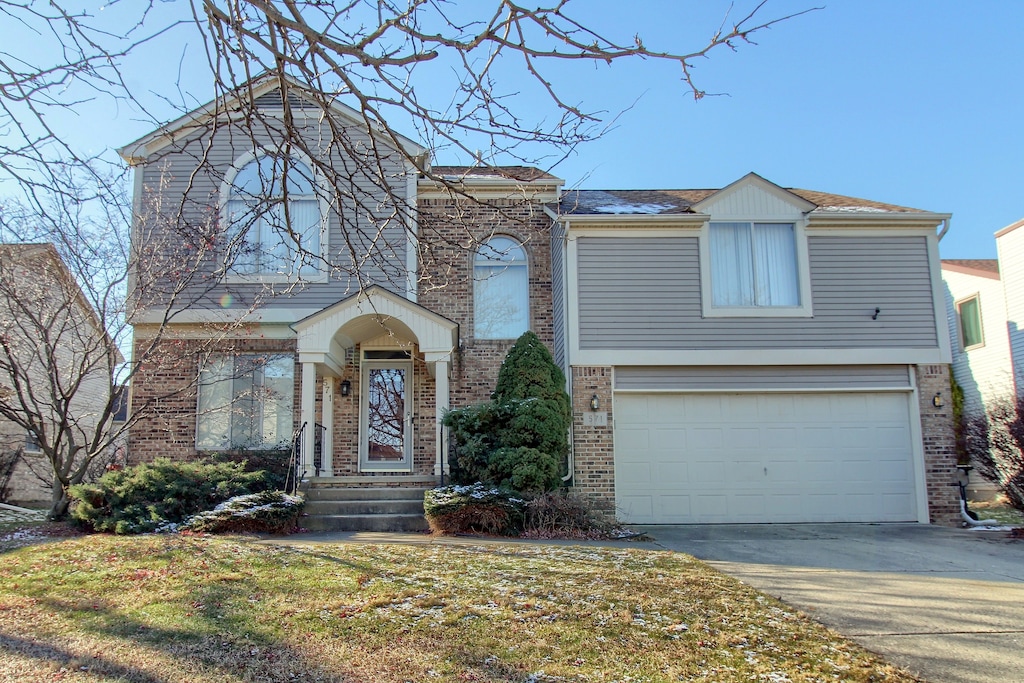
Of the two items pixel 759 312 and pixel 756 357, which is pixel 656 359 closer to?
pixel 756 357

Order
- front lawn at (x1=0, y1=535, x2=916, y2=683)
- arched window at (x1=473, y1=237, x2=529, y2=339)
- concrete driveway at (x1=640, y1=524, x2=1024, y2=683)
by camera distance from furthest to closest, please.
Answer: arched window at (x1=473, y1=237, x2=529, y2=339), concrete driveway at (x1=640, y1=524, x2=1024, y2=683), front lawn at (x1=0, y1=535, x2=916, y2=683)

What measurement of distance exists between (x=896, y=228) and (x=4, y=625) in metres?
13.2

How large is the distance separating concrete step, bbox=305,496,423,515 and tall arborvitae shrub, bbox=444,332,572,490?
0.86 meters

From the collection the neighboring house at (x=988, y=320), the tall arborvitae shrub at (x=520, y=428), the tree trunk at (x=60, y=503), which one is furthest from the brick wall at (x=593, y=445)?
the neighboring house at (x=988, y=320)

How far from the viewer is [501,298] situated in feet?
44.8

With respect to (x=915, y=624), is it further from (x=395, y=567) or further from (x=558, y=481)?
(x=558, y=481)

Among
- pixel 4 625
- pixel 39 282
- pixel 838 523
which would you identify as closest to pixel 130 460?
pixel 39 282

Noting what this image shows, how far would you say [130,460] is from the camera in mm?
12586

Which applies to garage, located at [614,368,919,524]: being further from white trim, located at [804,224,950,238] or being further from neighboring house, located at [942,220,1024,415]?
neighboring house, located at [942,220,1024,415]

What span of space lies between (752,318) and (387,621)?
9.04 meters

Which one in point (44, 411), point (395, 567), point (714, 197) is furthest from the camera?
point (44, 411)

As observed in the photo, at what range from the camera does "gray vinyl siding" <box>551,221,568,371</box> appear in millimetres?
12625

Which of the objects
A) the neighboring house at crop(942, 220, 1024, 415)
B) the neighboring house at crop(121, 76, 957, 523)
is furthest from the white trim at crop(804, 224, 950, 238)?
the neighboring house at crop(942, 220, 1024, 415)

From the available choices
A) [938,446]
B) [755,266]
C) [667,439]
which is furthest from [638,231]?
[938,446]
